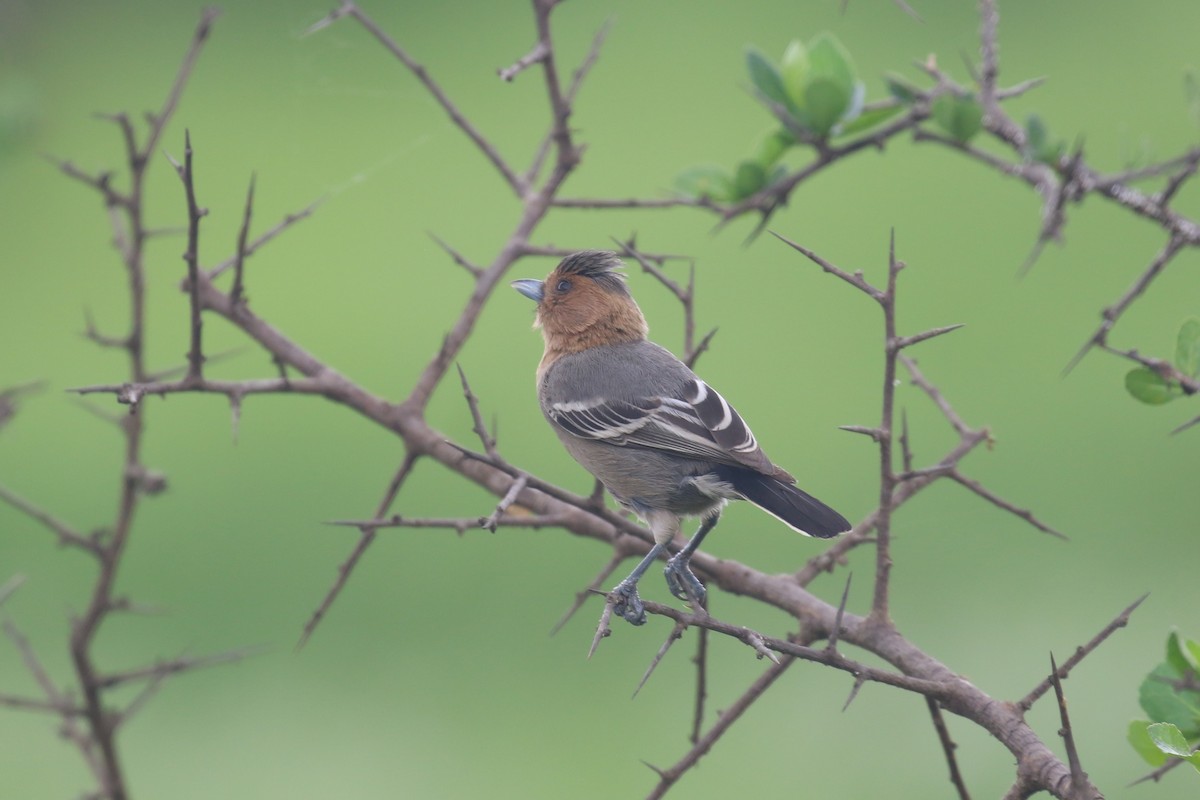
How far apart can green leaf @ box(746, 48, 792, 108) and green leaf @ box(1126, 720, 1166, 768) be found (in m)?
1.21

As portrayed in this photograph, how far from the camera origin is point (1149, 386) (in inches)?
72.6

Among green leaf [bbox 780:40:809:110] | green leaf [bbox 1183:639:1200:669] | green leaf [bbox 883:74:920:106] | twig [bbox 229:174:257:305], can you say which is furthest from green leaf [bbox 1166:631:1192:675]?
twig [bbox 229:174:257:305]

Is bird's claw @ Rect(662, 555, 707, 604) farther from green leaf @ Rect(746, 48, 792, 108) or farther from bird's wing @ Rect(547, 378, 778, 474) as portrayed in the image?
green leaf @ Rect(746, 48, 792, 108)

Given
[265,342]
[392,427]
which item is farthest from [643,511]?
[265,342]

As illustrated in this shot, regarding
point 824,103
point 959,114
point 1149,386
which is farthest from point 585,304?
point 1149,386

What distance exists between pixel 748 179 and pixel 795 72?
0.21 m

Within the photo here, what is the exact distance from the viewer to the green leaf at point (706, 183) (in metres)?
2.37

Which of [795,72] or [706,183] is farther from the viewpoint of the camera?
[706,183]

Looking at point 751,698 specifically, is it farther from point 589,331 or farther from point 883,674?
point 589,331

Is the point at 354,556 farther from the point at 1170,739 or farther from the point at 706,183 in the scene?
the point at 1170,739

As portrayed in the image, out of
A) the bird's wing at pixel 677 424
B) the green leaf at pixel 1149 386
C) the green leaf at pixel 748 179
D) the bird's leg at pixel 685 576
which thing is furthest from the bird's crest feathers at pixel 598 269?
the green leaf at pixel 1149 386

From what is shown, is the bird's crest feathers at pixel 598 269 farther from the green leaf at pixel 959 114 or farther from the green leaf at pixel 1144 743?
the green leaf at pixel 1144 743

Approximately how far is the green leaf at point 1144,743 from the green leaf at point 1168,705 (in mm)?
44

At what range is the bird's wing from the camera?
244 centimetres
